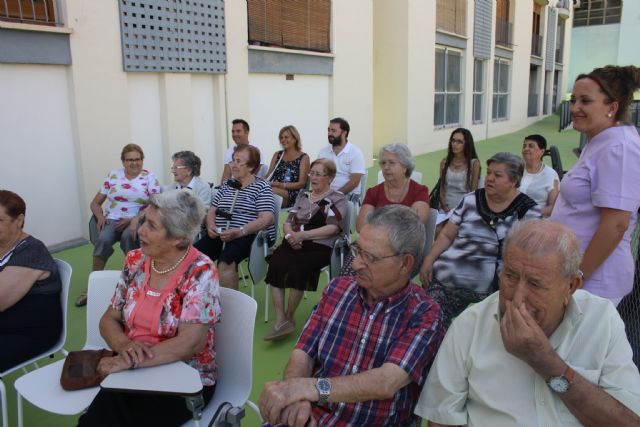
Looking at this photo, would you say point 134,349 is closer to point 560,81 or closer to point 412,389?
point 412,389

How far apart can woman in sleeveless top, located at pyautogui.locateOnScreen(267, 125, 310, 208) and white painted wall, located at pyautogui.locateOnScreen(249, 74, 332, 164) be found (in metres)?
2.96

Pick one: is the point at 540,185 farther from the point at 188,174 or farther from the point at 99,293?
the point at 99,293

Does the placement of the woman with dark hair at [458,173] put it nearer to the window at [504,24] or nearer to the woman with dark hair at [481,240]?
the woman with dark hair at [481,240]

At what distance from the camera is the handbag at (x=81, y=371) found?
2146 mm

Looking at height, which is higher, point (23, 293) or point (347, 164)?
point (347, 164)

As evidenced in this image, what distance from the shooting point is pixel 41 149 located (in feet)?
18.4

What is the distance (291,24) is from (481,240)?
7.38 meters

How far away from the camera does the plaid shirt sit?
5.82ft

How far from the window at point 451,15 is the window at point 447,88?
629 millimetres

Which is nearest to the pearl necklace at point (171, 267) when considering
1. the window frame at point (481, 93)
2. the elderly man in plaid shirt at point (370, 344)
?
the elderly man in plaid shirt at point (370, 344)

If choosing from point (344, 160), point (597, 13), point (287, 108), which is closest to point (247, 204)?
point (344, 160)

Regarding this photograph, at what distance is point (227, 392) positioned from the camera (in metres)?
2.24

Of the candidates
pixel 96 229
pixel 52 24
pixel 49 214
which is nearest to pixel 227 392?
pixel 96 229

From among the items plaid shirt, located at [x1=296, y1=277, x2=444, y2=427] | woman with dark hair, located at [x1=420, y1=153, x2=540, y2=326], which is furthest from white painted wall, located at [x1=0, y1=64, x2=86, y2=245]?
plaid shirt, located at [x1=296, y1=277, x2=444, y2=427]
